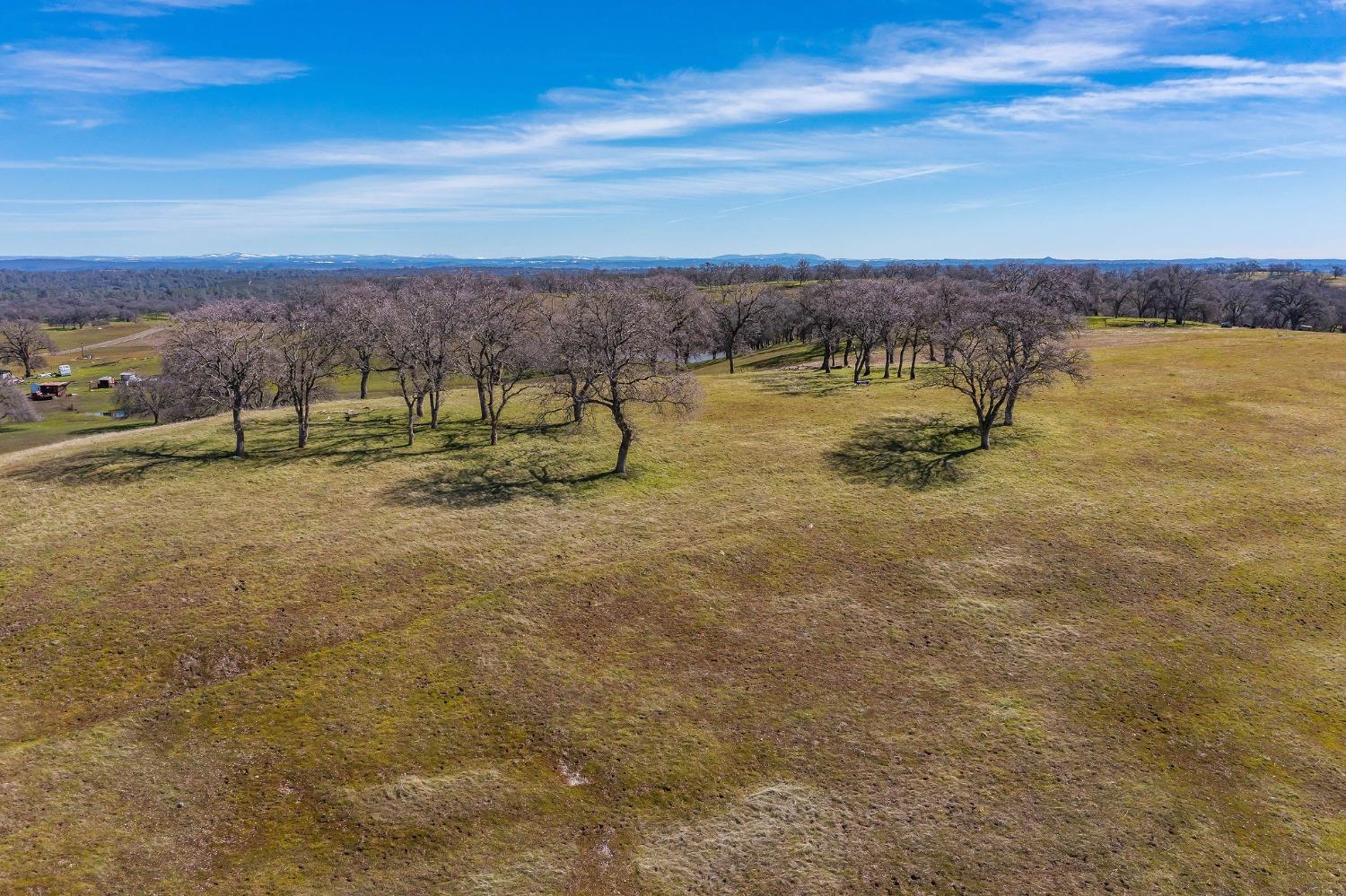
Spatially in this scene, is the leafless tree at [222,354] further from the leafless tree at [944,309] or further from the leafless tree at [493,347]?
the leafless tree at [944,309]

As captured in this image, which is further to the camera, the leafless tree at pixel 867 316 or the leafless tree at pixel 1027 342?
the leafless tree at pixel 867 316

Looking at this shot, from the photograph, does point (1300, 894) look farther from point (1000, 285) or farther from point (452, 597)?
point (1000, 285)

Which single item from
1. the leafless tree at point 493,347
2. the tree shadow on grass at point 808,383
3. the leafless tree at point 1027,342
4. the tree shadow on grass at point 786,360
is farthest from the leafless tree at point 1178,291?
the leafless tree at point 493,347

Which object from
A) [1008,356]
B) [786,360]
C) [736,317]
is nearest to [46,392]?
[736,317]

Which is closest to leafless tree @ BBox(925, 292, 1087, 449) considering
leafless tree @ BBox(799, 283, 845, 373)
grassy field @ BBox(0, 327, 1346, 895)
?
grassy field @ BBox(0, 327, 1346, 895)

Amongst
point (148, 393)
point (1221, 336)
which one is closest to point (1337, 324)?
point (1221, 336)
